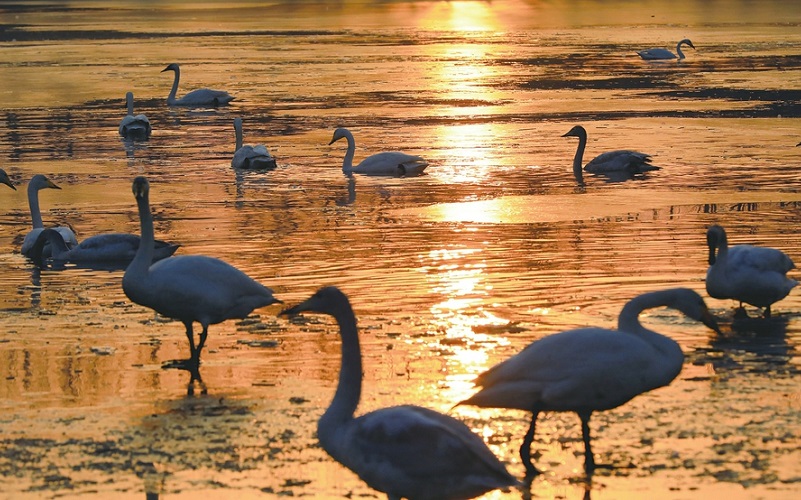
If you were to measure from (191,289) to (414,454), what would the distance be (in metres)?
4.11

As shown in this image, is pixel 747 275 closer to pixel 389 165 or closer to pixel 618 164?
pixel 618 164

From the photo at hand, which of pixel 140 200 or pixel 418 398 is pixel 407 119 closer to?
pixel 140 200

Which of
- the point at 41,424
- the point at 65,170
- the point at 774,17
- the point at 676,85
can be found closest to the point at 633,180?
the point at 65,170

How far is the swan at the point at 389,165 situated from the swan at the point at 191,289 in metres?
11.1

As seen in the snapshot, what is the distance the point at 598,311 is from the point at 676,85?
28.2 meters

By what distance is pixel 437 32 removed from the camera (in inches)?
2933

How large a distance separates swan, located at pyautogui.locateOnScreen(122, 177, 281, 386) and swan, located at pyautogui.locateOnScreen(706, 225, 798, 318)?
362cm

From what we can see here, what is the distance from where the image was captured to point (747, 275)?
1145 centimetres

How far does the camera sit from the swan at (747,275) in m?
11.4

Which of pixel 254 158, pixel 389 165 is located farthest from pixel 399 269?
pixel 254 158

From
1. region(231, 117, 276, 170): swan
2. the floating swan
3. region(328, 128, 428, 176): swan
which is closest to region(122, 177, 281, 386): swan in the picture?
the floating swan

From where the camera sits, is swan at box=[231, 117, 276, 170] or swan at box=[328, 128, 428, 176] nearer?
swan at box=[328, 128, 428, 176]

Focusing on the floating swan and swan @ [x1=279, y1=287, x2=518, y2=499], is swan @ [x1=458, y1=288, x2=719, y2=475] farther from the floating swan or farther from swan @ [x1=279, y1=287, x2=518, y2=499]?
the floating swan

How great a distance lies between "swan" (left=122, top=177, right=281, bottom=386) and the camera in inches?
415
